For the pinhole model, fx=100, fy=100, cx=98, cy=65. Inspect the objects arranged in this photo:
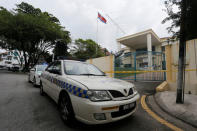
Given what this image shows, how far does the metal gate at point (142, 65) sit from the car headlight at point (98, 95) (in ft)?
16.7

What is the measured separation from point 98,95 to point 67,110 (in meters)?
0.81

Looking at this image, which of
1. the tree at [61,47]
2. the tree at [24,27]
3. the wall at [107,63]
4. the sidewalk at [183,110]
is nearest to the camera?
the sidewalk at [183,110]

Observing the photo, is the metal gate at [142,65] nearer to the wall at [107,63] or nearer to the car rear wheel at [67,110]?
the wall at [107,63]

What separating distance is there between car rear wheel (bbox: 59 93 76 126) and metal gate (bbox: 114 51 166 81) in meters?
4.98

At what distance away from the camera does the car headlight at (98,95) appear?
1787 millimetres

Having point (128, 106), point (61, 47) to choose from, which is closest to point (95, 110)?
point (128, 106)

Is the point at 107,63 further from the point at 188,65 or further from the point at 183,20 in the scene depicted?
the point at 183,20

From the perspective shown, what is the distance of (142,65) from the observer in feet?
27.3

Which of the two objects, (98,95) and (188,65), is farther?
(188,65)

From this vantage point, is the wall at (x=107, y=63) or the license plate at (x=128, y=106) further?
the wall at (x=107, y=63)

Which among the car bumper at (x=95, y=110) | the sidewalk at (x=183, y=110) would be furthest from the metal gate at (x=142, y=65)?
the car bumper at (x=95, y=110)

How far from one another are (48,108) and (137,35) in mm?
16008

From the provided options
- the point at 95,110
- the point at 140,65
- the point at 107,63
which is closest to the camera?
the point at 95,110

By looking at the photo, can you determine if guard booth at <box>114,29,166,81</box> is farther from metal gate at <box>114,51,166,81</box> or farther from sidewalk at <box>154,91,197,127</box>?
sidewalk at <box>154,91,197,127</box>
